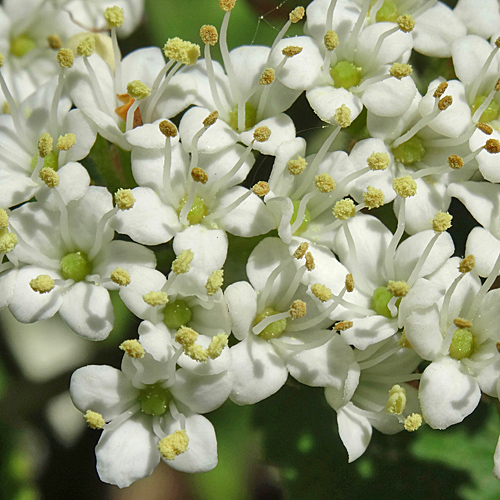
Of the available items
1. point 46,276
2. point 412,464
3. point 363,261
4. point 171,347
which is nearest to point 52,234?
point 46,276

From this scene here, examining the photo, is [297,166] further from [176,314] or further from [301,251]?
[176,314]

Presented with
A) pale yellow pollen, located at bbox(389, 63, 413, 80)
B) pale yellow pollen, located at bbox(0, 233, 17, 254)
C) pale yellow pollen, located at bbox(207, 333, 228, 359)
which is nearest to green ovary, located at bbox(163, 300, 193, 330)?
pale yellow pollen, located at bbox(207, 333, 228, 359)

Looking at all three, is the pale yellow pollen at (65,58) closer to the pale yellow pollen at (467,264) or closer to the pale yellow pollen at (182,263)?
the pale yellow pollen at (182,263)

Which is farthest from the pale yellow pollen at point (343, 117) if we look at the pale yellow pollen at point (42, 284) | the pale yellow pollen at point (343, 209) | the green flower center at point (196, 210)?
the pale yellow pollen at point (42, 284)

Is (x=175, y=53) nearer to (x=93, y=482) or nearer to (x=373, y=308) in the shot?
(x=373, y=308)

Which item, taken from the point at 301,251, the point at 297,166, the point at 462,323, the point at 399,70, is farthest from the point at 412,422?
the point at 399,70
